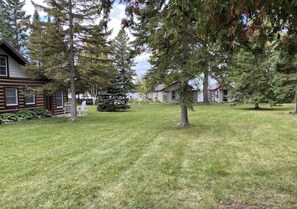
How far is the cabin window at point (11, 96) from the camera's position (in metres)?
15.4

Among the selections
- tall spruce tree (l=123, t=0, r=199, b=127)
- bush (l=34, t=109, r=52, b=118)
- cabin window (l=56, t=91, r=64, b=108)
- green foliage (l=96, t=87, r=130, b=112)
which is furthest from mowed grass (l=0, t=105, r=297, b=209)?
green foliage (l=96, t=87, r=130, b=112)

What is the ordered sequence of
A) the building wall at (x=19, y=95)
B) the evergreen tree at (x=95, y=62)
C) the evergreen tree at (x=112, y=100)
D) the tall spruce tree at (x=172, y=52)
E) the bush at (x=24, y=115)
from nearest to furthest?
the tall spruce tree at (x=172, y=52), the evergreen tree at (x=95, y=62), the bush at (x=24, y=115), the building wall at (x=19, y=95), the evergreen tree at (x=112, y=100)

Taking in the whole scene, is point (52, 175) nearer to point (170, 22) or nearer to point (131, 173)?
point (131, 173)

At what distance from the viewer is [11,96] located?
15703 mm

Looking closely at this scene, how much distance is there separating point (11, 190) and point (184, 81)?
6897mm

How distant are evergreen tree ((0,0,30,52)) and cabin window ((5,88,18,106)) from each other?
895 inches

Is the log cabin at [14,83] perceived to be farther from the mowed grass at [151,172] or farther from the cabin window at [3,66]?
the mowed grass at [151,172]

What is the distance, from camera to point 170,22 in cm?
469

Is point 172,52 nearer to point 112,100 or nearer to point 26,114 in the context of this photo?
point 26,114

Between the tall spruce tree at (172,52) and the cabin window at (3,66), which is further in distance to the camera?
the cabin window at (3,66)

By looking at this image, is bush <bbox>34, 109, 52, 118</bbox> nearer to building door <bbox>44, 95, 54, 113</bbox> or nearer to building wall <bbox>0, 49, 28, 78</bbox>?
building door <bbox>44, 95, 54, 113</bbox>

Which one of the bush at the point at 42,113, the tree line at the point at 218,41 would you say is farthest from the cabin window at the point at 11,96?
the tree line at the point at 218,41

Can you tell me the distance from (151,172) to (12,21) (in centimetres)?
4026

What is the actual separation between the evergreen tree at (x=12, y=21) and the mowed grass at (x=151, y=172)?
3375 cm
